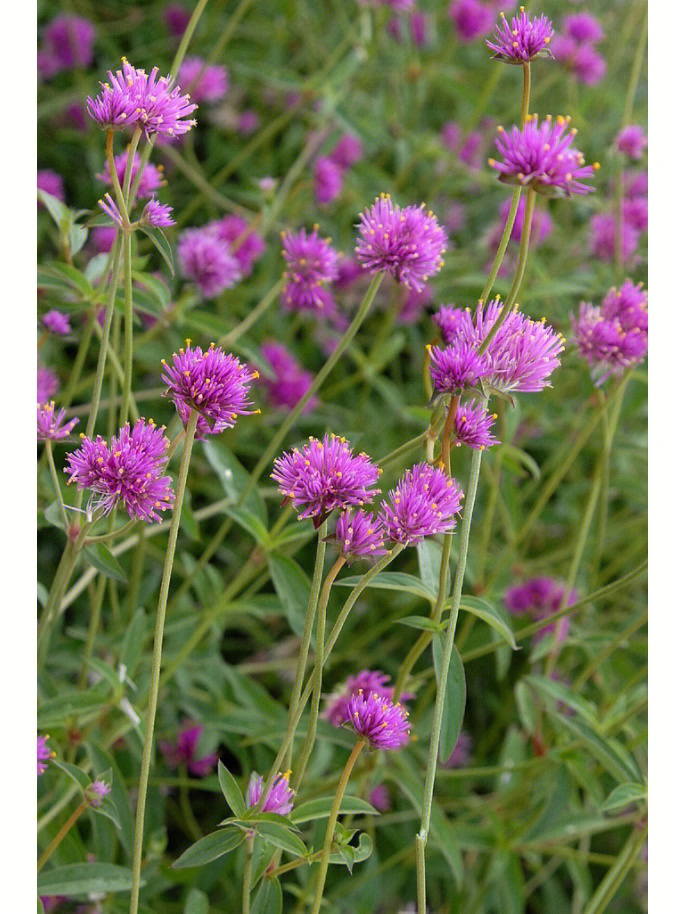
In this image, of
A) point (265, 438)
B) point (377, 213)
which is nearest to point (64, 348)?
point (265, 438)

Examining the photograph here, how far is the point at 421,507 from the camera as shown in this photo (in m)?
0.61

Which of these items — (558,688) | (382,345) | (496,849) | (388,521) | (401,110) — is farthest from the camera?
(401,110)

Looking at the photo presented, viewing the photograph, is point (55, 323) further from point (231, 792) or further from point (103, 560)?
point (231, 792)

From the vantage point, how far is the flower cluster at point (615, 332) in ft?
2.96

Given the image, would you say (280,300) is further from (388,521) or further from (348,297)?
(388,521)

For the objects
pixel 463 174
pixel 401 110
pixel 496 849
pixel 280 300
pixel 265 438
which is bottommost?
pixel 496 849

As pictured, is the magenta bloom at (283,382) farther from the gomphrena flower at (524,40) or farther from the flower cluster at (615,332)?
the gomphrena flower at (524,40)

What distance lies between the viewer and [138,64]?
66.4 inches

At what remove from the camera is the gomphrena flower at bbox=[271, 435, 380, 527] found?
613 mm

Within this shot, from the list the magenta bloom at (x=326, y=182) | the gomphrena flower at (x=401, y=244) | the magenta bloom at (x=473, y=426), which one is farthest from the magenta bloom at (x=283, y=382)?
the magenta bloom at (x=473, y=426)

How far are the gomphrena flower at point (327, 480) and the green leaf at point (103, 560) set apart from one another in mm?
183

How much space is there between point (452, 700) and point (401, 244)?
1.17 ft

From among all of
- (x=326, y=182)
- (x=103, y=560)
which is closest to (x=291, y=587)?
(x=103, y=560)
